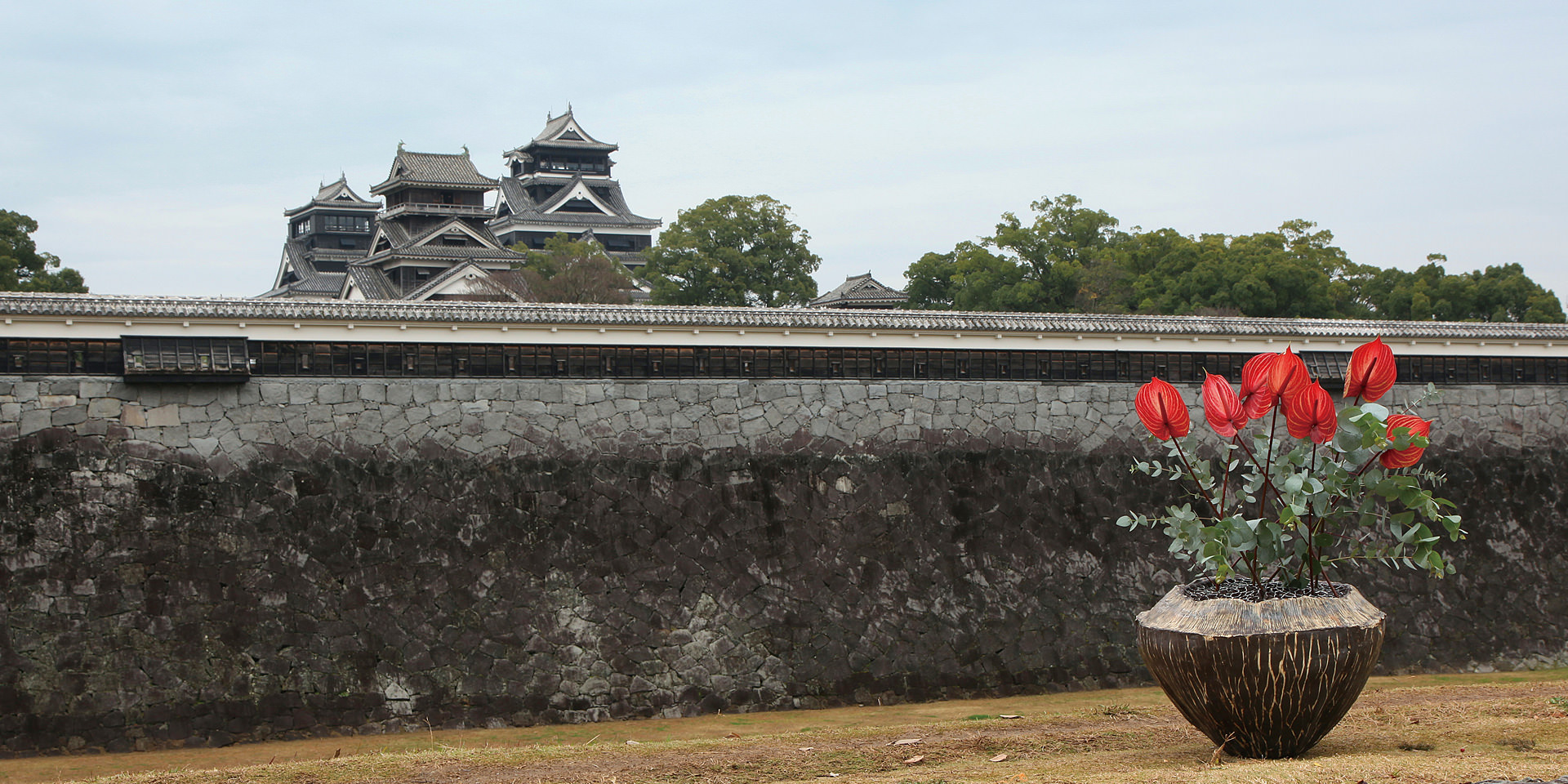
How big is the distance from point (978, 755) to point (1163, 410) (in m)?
3.06

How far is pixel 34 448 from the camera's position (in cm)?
1581

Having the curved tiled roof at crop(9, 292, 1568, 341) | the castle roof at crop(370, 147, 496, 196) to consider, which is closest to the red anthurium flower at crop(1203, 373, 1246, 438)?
the curved tiled roof at crop(9, 292, 1568, 341)

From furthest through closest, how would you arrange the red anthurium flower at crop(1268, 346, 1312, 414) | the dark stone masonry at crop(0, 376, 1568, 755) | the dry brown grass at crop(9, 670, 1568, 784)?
the dark stone masonry at crop(0, 376, 1568, 755), the red anthurium flower at crop(1268, 346, 1312, 414), the dry brown grass at crop(9, 670, 1568, 784)

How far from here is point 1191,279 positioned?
129 ft

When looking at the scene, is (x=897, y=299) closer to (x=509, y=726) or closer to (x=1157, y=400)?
(x=509, y=726)

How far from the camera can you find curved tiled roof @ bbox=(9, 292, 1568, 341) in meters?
16.6

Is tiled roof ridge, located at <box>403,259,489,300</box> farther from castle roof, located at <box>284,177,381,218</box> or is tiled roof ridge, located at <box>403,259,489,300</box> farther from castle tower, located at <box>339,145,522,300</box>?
castle roof, located at <box>284,177,381,218</box>

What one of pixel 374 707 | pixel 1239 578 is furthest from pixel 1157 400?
pixel 374 707

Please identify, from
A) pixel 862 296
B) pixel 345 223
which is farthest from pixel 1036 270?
pixel 345 223

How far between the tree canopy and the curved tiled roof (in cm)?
1634

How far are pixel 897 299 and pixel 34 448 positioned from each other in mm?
30726

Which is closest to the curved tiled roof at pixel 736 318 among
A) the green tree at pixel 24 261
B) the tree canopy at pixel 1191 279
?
the tree canopy at pixel 1191 279

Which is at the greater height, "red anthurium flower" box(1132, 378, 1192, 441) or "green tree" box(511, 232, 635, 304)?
"green tree" box(511, 232, 635, 304)

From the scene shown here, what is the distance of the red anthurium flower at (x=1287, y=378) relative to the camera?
404 inches
